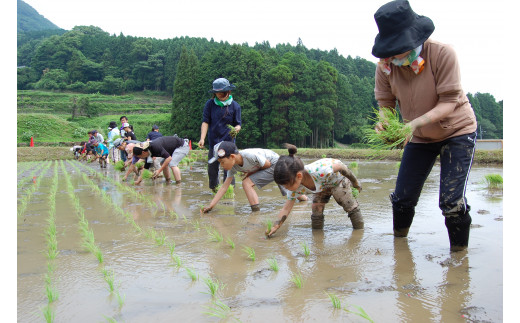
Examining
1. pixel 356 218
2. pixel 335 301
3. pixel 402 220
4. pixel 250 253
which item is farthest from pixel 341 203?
pixel 335 301

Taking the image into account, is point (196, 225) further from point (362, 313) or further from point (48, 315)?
point (362, 313)

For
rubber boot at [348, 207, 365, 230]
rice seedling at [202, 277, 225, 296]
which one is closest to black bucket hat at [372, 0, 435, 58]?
rubber boot at [348, 207, 365, 230]

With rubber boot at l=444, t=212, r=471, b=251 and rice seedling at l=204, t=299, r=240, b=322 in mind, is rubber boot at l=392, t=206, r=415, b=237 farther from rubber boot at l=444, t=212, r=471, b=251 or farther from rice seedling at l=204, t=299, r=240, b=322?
rice seedling at l=204, t=299, r=240, b=322

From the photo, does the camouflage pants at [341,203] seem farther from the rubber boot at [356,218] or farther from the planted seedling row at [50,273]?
the planted seedling row at [50,273]

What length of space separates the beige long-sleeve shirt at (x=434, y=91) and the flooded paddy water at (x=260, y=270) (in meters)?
0.84

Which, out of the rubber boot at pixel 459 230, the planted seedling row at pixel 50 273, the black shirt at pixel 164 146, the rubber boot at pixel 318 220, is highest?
the black shirt at pixel 164 146

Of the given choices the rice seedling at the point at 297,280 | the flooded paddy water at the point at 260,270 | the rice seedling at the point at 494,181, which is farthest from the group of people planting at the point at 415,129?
the rice seedling at the point at 494,181

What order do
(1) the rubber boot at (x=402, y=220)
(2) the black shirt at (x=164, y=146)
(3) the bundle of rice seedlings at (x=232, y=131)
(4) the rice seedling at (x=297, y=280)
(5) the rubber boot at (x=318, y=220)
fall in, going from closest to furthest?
(4) the rice seedling at (x=297, y=280), (1) the rubber boot at (x=402, y=220), (5) the rubber boot at (x=318, y=220), (3) the bundle of rice seedlings at (x=232, y=131), (2) the black shirt at (x=164, y=146)

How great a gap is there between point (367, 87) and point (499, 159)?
39.6 meters

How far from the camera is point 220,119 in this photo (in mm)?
5605

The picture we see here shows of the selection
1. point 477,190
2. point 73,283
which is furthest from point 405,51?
point 477,190

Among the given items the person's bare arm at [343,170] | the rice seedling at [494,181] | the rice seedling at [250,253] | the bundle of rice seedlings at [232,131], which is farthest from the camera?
the rice seedling at [494,181]

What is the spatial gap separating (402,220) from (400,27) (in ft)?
4.74

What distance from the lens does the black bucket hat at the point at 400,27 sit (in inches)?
93.4
